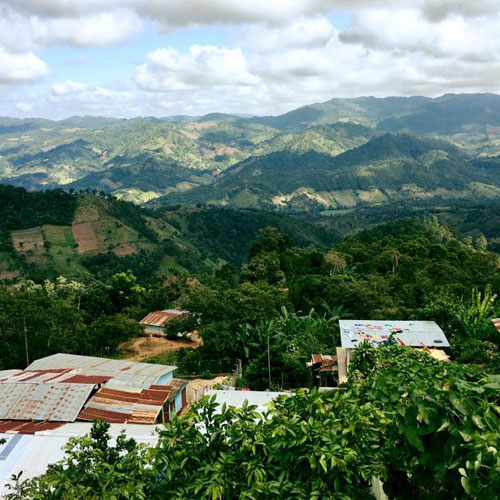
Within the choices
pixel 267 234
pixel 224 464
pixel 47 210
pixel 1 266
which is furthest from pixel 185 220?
pixel 224 464

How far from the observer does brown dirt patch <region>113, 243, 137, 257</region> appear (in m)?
85.9

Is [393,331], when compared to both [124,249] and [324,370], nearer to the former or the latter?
[324,370]

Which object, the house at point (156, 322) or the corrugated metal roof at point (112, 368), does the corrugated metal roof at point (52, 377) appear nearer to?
the corrugated metal roof at point (112, 368)

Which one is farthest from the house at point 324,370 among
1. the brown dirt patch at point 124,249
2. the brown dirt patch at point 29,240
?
the brown dirt patch at point 29,240

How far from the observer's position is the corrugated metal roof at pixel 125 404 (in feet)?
50.5

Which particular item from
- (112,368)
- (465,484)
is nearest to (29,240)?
(112,368)

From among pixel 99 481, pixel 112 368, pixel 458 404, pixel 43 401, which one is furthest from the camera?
pixel 112 368

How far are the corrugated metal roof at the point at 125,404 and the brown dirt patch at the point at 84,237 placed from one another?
7463 cm

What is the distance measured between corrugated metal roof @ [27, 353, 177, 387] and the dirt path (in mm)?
7312

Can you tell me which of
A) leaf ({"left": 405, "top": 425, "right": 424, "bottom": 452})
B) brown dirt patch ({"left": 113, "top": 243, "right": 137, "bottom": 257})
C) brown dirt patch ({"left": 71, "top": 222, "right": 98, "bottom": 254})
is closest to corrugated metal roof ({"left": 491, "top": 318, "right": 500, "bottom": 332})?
leaf ({"left": 405, "top": 425, "right": 424, "bottom": 452})

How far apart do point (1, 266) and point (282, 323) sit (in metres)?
66.5

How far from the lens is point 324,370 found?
67.4 ft

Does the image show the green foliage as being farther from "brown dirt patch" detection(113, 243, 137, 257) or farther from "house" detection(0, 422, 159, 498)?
"brown dirt patch" detection(113, 243, 137, 257)

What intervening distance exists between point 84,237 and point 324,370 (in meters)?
80.0
